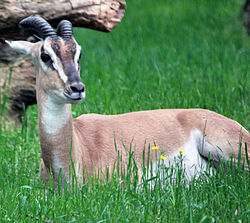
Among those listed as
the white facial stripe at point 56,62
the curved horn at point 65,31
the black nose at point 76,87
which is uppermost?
the curved horn at point 65,31

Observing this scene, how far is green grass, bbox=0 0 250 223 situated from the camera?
3678 millimetres

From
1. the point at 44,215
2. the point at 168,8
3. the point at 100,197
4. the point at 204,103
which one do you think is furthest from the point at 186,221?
the point at 168,8

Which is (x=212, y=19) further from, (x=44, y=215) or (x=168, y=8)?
(x=44, y=215)

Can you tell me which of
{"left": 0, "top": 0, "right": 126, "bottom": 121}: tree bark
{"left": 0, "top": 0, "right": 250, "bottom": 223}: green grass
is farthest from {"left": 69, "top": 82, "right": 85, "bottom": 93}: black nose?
{"left": 0, "top": 0, "right": 126, "bottom": 121}: tree bark

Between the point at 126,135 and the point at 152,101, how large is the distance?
5.02 feet

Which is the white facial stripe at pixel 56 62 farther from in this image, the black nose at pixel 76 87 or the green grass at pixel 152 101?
the green grass at pixel 152 101

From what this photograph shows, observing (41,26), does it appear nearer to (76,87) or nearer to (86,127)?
(76,87)

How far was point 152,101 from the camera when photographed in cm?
643

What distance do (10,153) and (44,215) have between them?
174 cm

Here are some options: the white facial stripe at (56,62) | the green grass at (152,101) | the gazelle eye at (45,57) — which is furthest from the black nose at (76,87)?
the green grass at (152,101)

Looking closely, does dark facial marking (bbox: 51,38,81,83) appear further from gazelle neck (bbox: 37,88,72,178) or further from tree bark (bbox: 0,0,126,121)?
tree bark (bbox: 0,0,126,121)

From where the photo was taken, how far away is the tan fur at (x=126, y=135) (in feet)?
14.2

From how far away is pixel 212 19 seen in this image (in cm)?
1094

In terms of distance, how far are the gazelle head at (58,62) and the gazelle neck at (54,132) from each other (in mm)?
88
